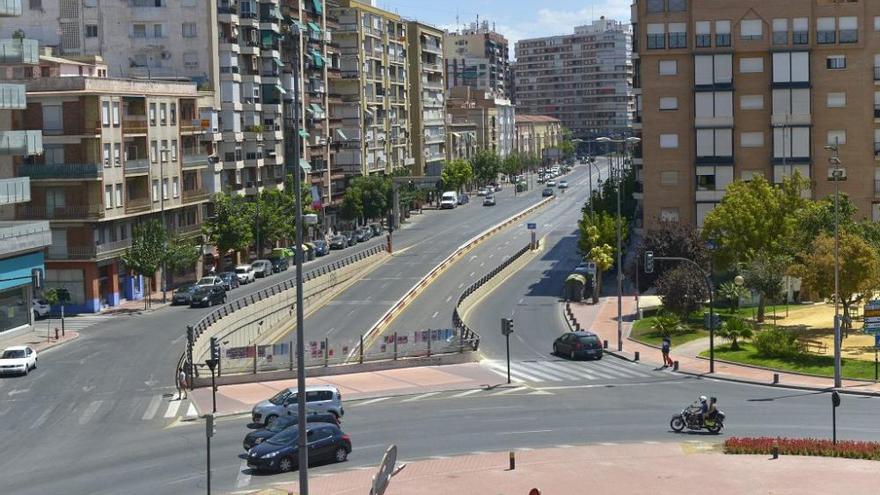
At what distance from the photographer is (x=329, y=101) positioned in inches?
5059

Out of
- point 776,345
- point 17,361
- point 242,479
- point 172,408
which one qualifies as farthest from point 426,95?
point 242,479

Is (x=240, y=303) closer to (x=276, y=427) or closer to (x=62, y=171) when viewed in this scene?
(x=62, y=171)

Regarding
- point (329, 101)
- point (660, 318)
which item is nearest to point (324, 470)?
point (660, 318)

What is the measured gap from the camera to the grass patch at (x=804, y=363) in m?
54.0

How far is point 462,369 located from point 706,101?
1669 inches

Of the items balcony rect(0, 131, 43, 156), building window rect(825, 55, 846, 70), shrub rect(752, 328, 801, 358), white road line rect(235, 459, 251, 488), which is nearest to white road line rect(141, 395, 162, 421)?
white road line rect(235, 459, 251, 488)

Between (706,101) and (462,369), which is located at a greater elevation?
(706,101)

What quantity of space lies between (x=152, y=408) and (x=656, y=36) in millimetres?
56088

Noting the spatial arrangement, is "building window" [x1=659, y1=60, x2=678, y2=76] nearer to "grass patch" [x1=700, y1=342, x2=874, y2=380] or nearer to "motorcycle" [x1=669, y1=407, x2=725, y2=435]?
"grass patch" [x1=700, y1=342, x2=874, y2=380]

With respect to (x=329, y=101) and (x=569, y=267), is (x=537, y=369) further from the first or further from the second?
(x=329, y=101)

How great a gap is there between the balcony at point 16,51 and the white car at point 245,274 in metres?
24.7

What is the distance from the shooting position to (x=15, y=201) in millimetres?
69062

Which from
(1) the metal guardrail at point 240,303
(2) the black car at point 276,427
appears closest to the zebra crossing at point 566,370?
(1) the metal guardrail at point 240,303

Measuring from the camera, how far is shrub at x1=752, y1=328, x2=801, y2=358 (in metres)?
58.2
